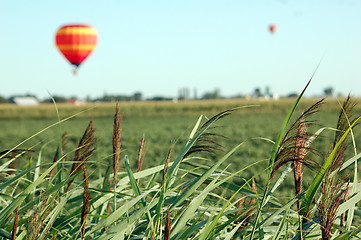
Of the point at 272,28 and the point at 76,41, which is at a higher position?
the point at 272,28

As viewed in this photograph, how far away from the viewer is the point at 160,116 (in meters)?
50.0

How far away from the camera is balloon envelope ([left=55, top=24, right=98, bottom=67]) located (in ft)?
96.3

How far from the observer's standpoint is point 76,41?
2959 centimetres

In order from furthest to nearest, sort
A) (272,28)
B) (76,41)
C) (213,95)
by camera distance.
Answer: (213,95), (272,28), (76,41)

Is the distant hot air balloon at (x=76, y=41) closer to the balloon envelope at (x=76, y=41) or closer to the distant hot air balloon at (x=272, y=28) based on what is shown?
the balloon envelope at (x=76, y=41)

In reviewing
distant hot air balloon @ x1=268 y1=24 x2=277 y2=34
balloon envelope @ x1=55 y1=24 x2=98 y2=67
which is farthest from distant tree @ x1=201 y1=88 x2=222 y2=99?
balloon envelope @ x1=55 y1=24 x2=98 y2=67

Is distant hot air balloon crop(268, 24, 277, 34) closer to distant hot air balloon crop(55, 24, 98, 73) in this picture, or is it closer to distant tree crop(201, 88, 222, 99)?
distant hot air balloon crop(55, 24, 98, 73)

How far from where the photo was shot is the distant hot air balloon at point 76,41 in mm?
29344

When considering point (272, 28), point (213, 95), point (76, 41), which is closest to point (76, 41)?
point (76, 41)

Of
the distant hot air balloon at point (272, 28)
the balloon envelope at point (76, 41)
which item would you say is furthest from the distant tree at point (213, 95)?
the balloon envelope at point (76, 41)

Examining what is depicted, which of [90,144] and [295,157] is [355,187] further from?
[90,144]

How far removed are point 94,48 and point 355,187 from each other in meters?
31.4

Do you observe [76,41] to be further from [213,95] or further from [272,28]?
[213,95]

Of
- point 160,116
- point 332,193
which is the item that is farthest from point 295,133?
point 160,116
